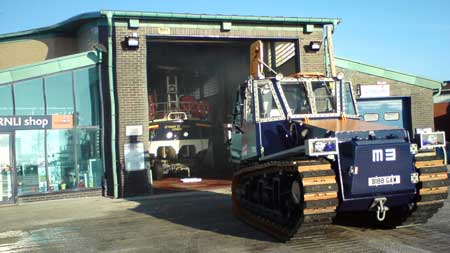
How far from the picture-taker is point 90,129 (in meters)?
14.9

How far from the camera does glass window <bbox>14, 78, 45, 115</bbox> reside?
14.0m

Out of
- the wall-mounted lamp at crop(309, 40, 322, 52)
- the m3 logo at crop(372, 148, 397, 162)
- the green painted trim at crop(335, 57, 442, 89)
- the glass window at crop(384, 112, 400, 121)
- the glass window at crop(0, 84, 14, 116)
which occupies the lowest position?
the m3 logo at crop(372, 148, 397, 162)

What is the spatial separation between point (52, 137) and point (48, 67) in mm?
1994

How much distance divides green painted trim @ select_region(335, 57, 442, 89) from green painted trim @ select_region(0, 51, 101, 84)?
824 cm

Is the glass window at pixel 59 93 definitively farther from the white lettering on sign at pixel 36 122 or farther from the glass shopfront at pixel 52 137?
the white lettering on sign at pixel 36 122

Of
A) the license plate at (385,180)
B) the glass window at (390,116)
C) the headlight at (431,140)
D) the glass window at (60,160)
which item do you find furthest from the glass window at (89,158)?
the glass window at (390,116)

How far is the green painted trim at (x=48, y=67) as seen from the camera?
545 inches

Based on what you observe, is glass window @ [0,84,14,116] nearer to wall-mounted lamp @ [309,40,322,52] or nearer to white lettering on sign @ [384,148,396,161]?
wall-mounted lamp @ [309,40,322,52]

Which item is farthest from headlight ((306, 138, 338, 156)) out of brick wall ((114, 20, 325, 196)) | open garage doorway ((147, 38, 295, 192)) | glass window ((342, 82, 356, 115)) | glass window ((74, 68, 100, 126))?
open garage doorway ((147, 38, 295, 192))

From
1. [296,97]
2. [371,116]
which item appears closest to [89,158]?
[296,97]

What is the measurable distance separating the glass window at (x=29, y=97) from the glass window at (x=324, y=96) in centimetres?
844

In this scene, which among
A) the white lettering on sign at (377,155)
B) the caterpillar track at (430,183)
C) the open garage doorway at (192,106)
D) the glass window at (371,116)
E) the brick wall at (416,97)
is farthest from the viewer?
the open garage doorway at (192,106)

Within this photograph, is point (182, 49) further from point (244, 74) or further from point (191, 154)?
point (191, 154)

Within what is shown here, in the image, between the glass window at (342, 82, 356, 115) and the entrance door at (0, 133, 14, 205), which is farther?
the entrance door at (0, 133, 14, 205)
